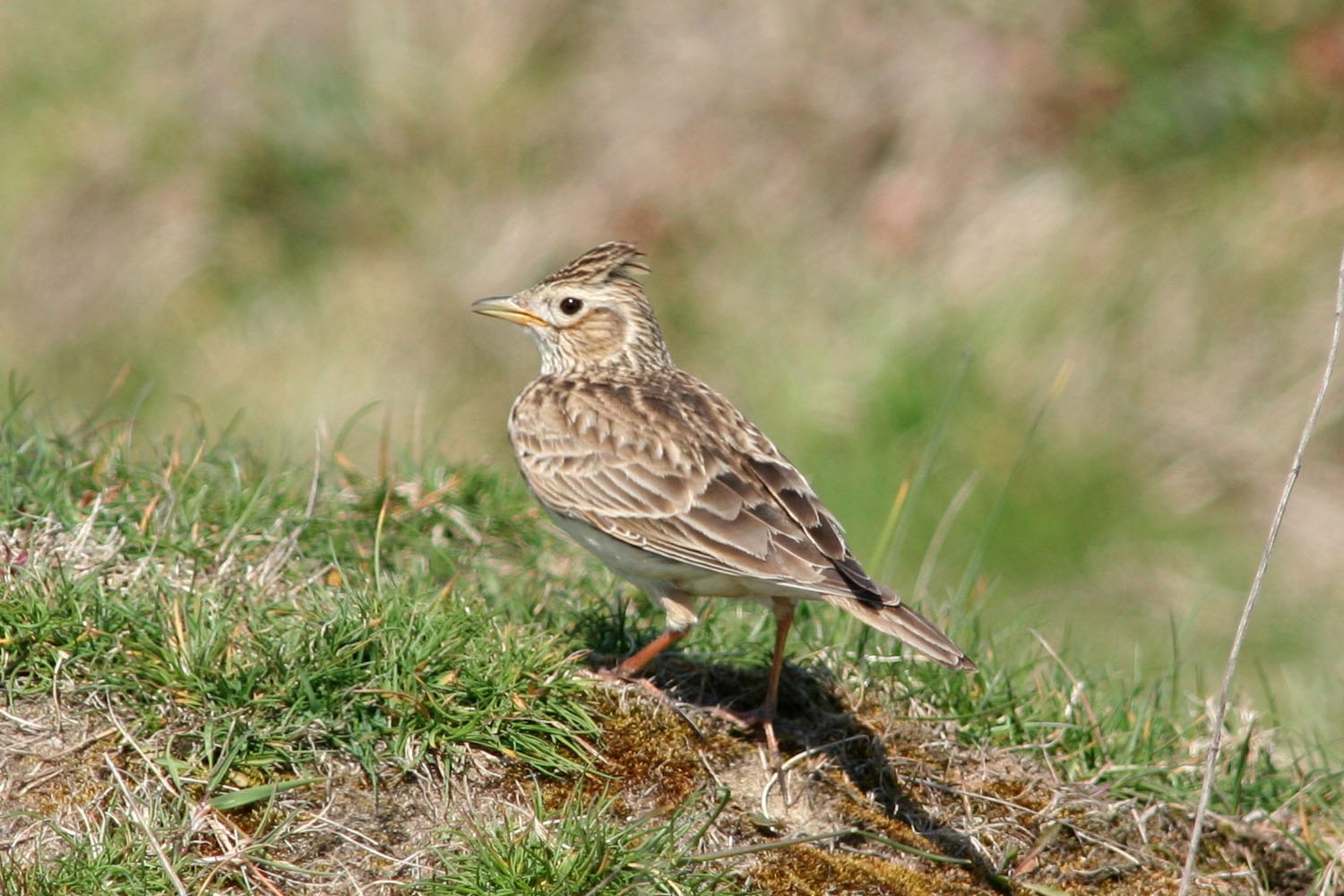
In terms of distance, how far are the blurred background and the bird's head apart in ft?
8.83

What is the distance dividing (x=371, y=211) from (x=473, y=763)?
782cm

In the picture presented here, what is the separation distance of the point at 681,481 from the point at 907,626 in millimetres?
1041

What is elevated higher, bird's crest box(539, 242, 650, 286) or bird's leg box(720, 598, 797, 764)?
bird's crest box(539, 242, 650, 286)

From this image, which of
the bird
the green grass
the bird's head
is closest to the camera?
the green grass

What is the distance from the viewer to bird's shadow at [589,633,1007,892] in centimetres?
495

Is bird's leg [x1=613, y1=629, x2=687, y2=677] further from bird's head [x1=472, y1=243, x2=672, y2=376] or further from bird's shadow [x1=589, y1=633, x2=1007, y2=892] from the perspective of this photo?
bird's head [x1=472, y1=243, x2=672, y2=376]

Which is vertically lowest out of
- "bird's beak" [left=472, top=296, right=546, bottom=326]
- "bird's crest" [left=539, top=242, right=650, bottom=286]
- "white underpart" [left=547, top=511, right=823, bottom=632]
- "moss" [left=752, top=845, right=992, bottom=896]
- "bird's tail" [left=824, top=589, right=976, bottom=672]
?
"moss" [left=752, top=845, right=992, bottom=896]

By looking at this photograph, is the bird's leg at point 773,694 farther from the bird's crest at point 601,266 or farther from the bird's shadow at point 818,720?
the bird's crest at point 601,266

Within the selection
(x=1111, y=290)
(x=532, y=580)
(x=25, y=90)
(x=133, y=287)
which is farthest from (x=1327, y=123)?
(x=25, y=90)

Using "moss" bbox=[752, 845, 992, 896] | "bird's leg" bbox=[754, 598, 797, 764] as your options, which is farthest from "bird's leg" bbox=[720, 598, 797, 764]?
"moss" bbox=[752, 845, 992, 896]

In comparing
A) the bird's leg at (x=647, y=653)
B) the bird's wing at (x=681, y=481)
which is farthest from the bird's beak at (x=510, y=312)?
the bird's leg at (x=647, y=653)

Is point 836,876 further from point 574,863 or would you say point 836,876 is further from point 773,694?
point 574,863

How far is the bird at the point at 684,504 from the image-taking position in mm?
4922

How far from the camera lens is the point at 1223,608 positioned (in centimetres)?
920
